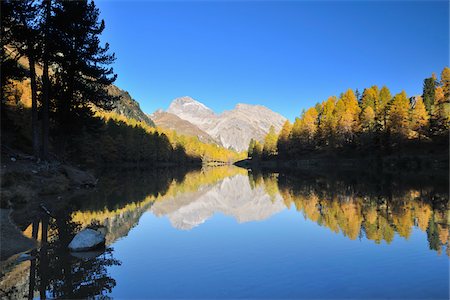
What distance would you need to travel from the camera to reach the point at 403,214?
18.4m

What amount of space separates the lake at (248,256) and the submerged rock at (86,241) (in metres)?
0.46

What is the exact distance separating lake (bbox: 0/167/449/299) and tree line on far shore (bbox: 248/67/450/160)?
51368 millimetres

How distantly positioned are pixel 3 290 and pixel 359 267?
9.70 metres

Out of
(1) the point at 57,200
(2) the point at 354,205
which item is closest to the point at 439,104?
(2) the point at 354,205

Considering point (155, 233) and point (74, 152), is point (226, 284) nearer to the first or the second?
point (155, 233)

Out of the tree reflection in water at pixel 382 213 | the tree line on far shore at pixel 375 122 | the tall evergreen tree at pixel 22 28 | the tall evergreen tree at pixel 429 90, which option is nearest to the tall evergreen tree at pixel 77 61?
the tall evergreen tree at pixel 22 28

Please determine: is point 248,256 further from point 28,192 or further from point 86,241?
point 28,192

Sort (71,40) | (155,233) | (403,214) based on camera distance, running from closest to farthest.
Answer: (155,233), (403,214), (71,40)

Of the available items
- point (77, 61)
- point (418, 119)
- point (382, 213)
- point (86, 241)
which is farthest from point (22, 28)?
point (418, 119)

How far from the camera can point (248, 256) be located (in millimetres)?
12023

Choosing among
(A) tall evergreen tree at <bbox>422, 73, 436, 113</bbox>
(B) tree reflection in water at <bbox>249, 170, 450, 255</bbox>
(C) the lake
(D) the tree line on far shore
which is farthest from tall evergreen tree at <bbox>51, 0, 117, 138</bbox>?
(A) tall evergreen tree at <bbox>422, 73, 436, 113</bbox>

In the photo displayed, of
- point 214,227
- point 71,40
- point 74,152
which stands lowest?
point 214,227

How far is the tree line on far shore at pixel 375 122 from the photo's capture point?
6531cm

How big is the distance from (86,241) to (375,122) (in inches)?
2934
